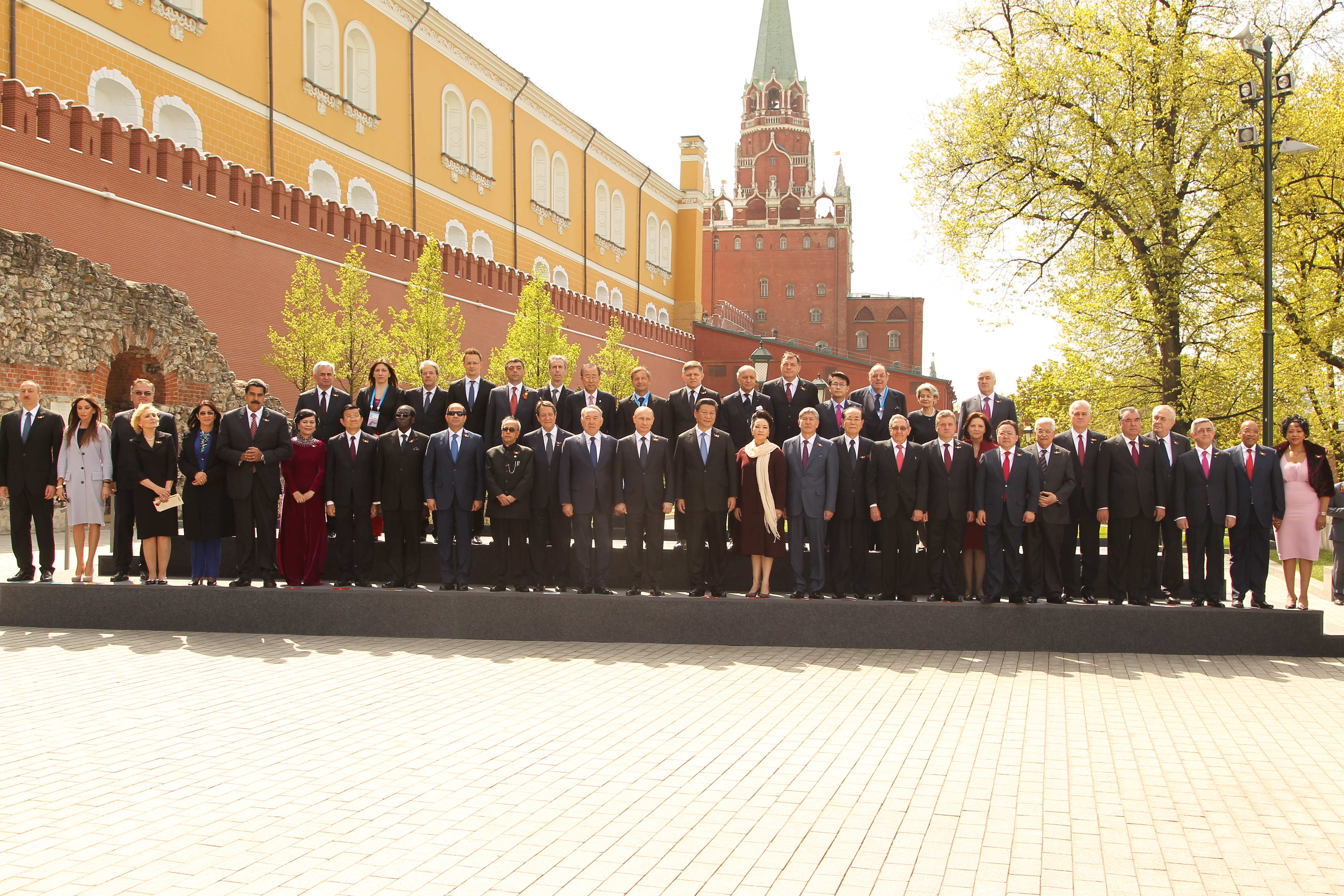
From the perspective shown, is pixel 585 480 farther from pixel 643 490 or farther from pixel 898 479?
pixel 898 479

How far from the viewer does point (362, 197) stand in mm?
30562

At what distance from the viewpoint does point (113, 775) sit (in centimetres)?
491

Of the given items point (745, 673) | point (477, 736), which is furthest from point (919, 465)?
point (477, 736)

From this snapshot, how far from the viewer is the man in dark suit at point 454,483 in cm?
931

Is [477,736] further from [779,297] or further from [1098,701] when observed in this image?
[779,297]

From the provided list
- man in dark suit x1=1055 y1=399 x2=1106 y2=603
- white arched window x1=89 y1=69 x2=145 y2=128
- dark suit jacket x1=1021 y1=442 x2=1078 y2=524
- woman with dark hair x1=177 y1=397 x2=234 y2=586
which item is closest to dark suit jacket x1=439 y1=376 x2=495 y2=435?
woman with dark hair x1=177 y1=397 x2=234 y2=586

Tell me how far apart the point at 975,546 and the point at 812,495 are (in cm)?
154

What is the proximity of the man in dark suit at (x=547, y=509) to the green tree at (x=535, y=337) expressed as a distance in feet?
61.7

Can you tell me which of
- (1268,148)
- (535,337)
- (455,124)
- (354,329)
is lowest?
(354,329)

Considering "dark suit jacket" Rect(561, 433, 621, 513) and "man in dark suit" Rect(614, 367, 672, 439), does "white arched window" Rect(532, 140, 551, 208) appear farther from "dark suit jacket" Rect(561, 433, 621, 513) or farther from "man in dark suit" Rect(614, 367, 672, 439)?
"dark suit jacket" Rect(561, 433, 621, 513)

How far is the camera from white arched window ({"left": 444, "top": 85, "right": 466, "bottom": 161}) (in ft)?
116

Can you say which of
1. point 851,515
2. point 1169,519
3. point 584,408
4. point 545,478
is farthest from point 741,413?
point 1169,519

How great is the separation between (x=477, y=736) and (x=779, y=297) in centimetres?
7930

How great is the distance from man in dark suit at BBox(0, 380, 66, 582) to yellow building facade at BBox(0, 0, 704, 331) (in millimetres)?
11672
